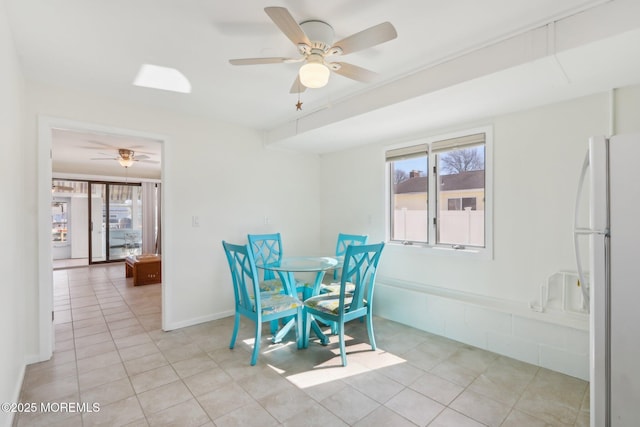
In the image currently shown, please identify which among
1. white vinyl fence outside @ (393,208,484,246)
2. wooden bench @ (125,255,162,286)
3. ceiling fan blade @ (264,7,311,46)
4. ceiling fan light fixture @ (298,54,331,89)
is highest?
ceiling fan blade @ (264,7,311,46)

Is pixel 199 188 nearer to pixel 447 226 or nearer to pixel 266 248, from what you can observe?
pixel 266 248

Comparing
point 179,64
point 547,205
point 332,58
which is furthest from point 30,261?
point 547,205

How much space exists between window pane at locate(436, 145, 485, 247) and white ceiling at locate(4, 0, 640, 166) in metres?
0.44

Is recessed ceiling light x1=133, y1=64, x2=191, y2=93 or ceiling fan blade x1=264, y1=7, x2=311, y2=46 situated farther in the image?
recessed ceiling light x1=133, y1=64, x2=191, y2=93

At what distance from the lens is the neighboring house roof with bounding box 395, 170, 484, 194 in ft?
10.1

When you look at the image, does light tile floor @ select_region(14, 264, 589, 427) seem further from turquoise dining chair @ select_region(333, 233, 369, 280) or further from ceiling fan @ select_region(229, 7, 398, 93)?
ceiling fan @ select_region(229, 7, 398, 93)

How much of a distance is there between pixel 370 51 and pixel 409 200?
202 cm

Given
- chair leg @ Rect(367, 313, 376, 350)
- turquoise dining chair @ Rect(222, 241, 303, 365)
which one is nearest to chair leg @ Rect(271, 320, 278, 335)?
turquoise dining chair @ Rect(222, 241, 303, 365)

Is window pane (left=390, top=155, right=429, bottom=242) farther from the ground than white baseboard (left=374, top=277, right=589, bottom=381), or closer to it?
farther from the ground

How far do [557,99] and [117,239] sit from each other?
9.05 m

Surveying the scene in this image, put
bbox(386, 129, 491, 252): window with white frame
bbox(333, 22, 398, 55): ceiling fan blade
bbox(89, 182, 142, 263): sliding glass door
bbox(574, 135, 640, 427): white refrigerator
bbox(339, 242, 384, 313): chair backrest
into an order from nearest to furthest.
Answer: bbox(574, 135, 640, 427): white refrigerator < bbox(333, 22, 398, 55): ceiling fan blade < bbox(339, 242, 384, 313): chair backrest < bbox(386, 129, 491, 252): window with white frame < bbox(89, 182, 142, 263): sliding glass door

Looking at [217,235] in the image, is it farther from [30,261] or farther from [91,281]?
[91,281]

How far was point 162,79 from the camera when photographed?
8.29ft

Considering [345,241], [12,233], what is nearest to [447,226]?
[345,241]
